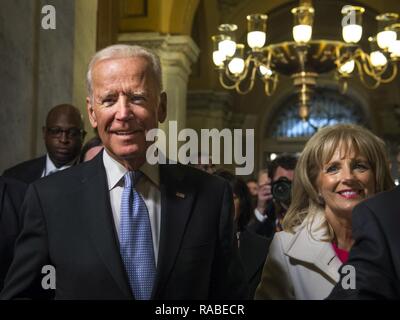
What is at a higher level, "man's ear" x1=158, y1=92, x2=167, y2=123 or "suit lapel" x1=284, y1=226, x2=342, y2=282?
"man's ear" x1=158, y1=92, x2=167, y2=123

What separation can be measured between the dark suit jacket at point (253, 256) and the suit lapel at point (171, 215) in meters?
0.79

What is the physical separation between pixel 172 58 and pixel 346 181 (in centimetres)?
862

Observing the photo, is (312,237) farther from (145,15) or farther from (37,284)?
(145,15)

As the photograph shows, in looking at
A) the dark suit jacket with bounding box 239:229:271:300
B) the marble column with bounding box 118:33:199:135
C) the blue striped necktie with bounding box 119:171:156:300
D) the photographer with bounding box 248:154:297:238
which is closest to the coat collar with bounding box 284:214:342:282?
the dark suit jacket with bounding box 239:229:271:300

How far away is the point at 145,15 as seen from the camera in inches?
427

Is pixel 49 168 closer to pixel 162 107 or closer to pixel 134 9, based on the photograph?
pixel 162 107

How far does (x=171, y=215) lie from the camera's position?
79.7 inches

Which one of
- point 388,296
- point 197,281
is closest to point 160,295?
point 197,281

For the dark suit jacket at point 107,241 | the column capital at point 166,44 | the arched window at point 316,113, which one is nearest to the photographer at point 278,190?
the dark suit jacket at point 107,241

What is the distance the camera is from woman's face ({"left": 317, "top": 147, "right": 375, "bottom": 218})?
2.46 m

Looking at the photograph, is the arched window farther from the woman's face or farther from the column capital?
the woman's face

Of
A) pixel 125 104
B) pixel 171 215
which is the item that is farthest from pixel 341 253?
pixel 125 104

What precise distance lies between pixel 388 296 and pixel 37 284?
3.10 feet

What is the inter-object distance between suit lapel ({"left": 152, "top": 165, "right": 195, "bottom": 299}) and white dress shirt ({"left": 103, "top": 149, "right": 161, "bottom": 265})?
3 centimetres
